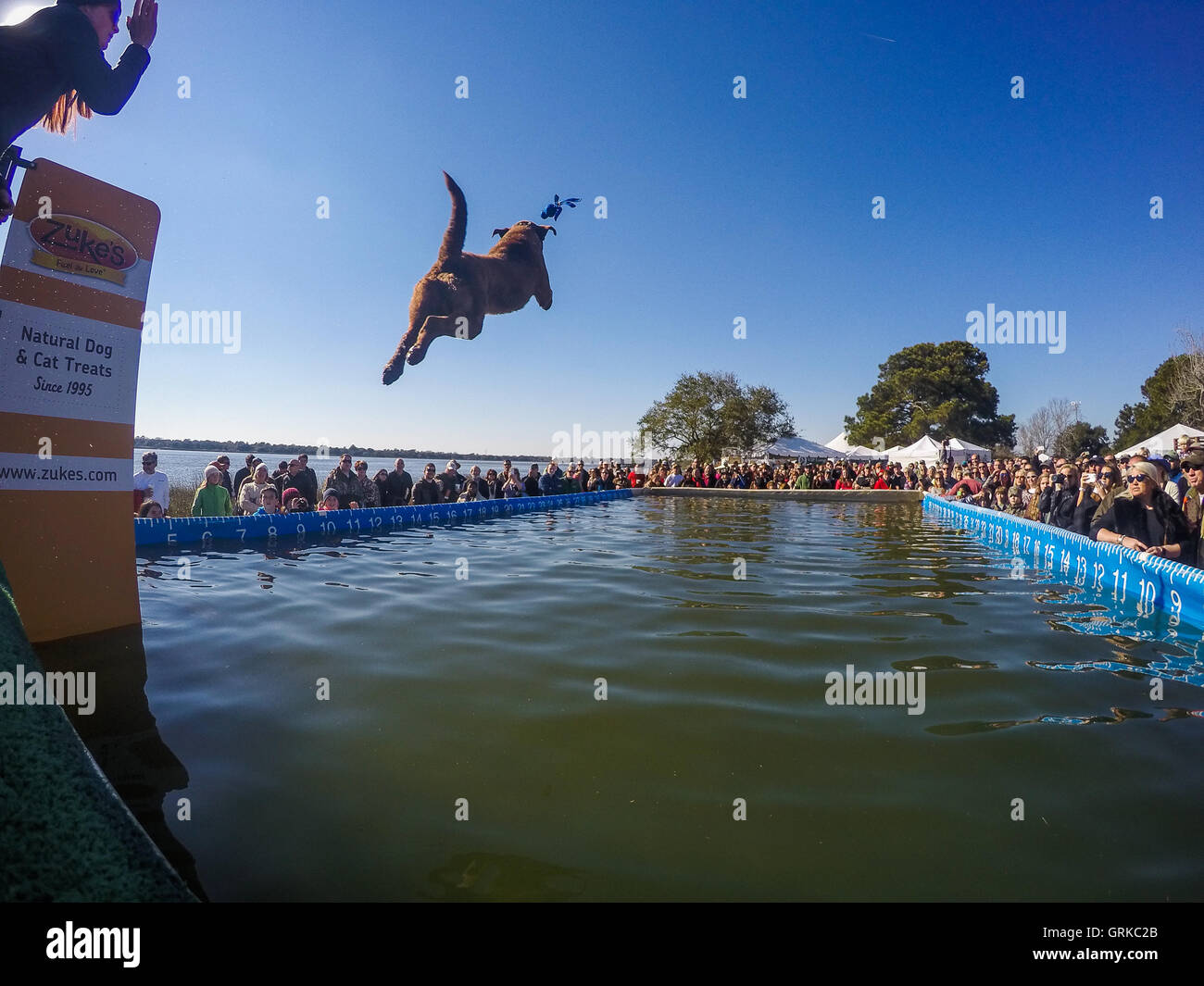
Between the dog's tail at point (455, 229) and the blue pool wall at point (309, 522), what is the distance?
4.79m

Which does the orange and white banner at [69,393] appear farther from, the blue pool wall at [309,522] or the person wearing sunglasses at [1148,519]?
the person wearing sunglasses at [1148,519]

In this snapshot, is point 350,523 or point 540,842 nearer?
point 540,842

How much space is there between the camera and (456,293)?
32.6 ft

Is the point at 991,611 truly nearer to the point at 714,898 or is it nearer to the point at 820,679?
the point at 820,679

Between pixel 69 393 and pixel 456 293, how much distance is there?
22.3 feet

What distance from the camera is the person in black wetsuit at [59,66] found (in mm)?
2760

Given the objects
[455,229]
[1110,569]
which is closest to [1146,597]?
[1110,569]

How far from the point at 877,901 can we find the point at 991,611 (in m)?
4.52

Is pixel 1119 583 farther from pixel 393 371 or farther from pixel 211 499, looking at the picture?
pixel 211 499

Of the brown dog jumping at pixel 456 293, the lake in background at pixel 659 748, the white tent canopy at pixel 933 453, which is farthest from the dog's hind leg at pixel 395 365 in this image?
the white tent canopy at pixel 933 453

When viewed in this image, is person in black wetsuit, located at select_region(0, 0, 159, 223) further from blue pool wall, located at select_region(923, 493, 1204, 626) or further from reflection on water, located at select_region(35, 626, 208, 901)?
blue pool wall, located at select_region(923, 493, 1204, 626)
